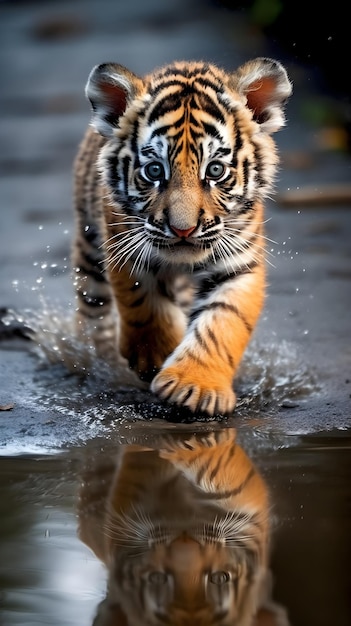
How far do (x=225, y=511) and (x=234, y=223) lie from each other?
1.50m

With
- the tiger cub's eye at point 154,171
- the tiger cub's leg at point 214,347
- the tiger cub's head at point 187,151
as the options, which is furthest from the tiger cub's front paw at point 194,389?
the tiger cub's eye at point 154,171

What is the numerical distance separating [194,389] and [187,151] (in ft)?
2.69

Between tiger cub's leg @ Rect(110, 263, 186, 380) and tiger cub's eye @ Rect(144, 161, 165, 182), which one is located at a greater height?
tiger cub's eye @ Rect(144, 161, 165, 182)

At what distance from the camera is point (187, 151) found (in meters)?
4.07

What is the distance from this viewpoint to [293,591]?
7.93 ft

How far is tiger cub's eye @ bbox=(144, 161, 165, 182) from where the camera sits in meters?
4.11

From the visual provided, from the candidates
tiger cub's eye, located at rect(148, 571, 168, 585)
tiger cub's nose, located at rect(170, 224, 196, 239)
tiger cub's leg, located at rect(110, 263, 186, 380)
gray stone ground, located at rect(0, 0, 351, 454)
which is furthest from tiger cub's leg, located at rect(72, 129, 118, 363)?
tiger cub's eye, located at rect(148, 571, 168, 585)

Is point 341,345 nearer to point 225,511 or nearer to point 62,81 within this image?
point 225,511

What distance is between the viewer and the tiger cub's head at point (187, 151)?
159 inches

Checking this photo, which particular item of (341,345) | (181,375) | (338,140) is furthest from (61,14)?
(181,375)

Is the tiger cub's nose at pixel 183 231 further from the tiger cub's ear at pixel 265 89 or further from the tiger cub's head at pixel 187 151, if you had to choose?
the tiger cub's ear at pixel 265 89

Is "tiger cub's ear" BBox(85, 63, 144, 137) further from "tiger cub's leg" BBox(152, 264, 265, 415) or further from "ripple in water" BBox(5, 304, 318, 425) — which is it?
"ripple in water" BBox(5, 304, 318, 425)

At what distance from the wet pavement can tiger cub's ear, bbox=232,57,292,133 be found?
1.02 metres

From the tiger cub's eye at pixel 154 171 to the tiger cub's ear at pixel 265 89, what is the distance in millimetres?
492
